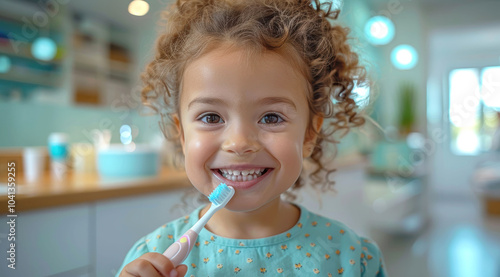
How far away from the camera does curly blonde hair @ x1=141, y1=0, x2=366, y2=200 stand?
0.48 metres

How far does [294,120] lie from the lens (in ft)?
1.55

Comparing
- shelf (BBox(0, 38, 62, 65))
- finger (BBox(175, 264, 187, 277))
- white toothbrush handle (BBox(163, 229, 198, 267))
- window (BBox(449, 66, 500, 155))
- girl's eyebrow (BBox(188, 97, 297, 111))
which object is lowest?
finger (BBox(175, 264, 187, 277))

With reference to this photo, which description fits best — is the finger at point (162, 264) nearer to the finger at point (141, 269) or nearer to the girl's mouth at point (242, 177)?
the finger at point (141, 269)

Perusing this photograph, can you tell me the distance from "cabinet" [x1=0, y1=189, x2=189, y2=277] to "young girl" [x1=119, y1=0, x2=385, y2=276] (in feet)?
0.35

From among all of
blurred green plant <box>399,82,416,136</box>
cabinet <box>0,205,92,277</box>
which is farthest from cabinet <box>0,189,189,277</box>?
blurred green plant <box>399,82,416,136</box>

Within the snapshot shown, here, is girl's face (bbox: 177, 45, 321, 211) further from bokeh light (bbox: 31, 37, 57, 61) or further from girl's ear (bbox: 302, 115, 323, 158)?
bokeh light (bbox: 31, 37, 57, 61)

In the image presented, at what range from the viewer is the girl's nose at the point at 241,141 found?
0.43 m

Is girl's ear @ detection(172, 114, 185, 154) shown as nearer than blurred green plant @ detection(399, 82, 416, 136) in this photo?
Yes

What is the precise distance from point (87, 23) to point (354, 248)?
99 cm

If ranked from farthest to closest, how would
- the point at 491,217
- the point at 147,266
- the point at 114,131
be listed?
1. the point at 491,217
2. the point at 114,131
3. the point at 147,266

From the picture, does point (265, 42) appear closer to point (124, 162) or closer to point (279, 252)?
point (279, 252)

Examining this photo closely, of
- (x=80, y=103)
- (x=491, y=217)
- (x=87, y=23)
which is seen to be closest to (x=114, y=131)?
(x=80, y=103)

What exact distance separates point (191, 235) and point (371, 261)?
0.26 meters

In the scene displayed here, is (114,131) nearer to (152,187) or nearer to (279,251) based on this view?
(152,187)
